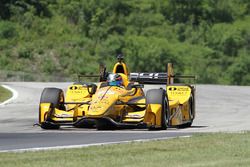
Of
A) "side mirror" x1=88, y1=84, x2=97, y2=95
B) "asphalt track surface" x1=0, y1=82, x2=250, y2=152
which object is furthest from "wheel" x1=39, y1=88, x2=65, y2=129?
"side mirror" x1=88, y1=84, x2=97, y2=95

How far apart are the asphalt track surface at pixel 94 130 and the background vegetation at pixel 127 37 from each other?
17.4 m

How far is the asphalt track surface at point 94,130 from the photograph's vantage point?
15.6 m

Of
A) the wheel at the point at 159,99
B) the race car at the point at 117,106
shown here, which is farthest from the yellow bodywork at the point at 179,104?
the wheel at the point at 159,99

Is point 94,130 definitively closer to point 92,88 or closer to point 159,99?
point 159,99

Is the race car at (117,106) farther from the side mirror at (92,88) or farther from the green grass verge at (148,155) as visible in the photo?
the green grass verge at (148,155)

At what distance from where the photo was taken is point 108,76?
20.8m

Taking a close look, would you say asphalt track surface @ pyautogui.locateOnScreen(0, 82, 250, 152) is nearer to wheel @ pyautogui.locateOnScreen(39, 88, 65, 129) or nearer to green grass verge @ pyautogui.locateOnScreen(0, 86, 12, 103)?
green grass verge @ pyautogui.locateOnScreen(0, 86, 12, 103)

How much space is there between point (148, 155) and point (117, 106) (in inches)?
264

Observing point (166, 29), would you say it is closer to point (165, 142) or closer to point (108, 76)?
point (108, 76)

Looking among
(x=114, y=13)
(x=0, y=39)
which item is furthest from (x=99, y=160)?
(x=114, y=13)

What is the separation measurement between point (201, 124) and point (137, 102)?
3353 mm

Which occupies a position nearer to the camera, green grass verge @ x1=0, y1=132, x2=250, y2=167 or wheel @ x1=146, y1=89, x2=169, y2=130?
green grass verge @ x1=0, y1=132, x2=250, y2=167

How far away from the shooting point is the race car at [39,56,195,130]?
1928cm

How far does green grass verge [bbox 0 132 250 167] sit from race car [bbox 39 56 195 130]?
13.3 feet
